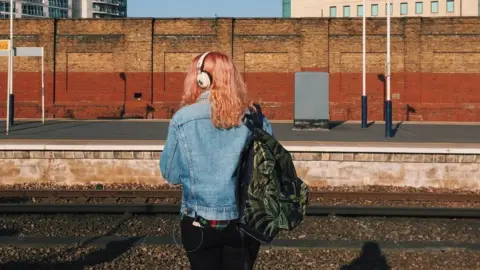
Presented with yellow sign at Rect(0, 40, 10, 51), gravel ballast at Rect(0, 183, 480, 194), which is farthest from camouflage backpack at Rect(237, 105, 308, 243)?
yellow sign at Rect(0, 40, 10, 51)

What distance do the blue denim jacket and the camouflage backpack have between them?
0.15 feet

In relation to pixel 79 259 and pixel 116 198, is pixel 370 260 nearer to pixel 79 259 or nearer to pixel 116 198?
pixel 79 259

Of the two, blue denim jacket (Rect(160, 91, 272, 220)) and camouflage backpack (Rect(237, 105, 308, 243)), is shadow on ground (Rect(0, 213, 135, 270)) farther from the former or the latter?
camouflage backpack (Rect(237, 105, 308, 243))

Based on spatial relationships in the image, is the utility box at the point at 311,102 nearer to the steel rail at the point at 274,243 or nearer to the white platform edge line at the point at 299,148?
the white platform edge line at the point at 299,148

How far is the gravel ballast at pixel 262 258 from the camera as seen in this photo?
6.54 metres

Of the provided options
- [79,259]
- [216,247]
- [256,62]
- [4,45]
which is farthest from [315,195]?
[256,62]

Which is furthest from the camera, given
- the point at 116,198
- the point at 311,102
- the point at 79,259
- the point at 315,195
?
the point at 311,102

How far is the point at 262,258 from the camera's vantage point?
22.1 ft

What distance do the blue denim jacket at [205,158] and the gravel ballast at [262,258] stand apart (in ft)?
11.6

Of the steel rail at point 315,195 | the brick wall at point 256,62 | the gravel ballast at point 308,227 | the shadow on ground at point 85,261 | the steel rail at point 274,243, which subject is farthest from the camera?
the brick wall at point 256,62

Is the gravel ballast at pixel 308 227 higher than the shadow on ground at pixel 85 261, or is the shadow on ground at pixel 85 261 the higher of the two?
the shadow on ground at pixel 85 261

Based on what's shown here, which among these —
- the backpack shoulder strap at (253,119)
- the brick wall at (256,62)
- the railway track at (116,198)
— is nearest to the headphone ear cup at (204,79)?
the backpack shoulder strap at (253,119)

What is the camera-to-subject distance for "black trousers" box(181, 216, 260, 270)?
310 centimetres

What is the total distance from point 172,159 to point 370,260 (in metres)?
4.20
